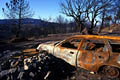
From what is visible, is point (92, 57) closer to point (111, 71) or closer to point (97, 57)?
point (97, 57)

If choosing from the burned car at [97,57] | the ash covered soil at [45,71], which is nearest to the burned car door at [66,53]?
the burned car at [97,57]

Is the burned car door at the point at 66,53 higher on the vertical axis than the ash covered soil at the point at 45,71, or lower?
higher

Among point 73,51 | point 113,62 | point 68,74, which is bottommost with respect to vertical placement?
point 68,74

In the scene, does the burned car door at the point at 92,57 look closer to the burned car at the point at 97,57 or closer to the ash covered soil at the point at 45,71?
the burned car at the point at 97,57

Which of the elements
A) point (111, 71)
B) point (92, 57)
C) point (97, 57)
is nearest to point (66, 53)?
point (92, 57)

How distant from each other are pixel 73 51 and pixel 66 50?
11.8 inches

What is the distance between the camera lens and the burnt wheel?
277 centimetres

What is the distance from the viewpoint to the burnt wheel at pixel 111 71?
9.09ft

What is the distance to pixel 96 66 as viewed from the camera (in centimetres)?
292

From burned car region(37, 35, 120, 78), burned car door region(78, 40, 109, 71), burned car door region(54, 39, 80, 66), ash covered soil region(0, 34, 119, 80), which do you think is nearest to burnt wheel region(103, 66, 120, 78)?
burned car region(37, 35, 120, 78)

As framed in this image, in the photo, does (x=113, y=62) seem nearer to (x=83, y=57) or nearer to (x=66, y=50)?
(x=83, y=57)

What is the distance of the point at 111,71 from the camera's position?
111 inches

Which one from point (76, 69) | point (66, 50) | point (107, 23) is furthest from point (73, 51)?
point (107, 23)

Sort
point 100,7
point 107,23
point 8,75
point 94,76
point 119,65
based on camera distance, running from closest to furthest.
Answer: point 119,65 → point 8,75 → point 94,76 → point 100,7 → point 107,23
